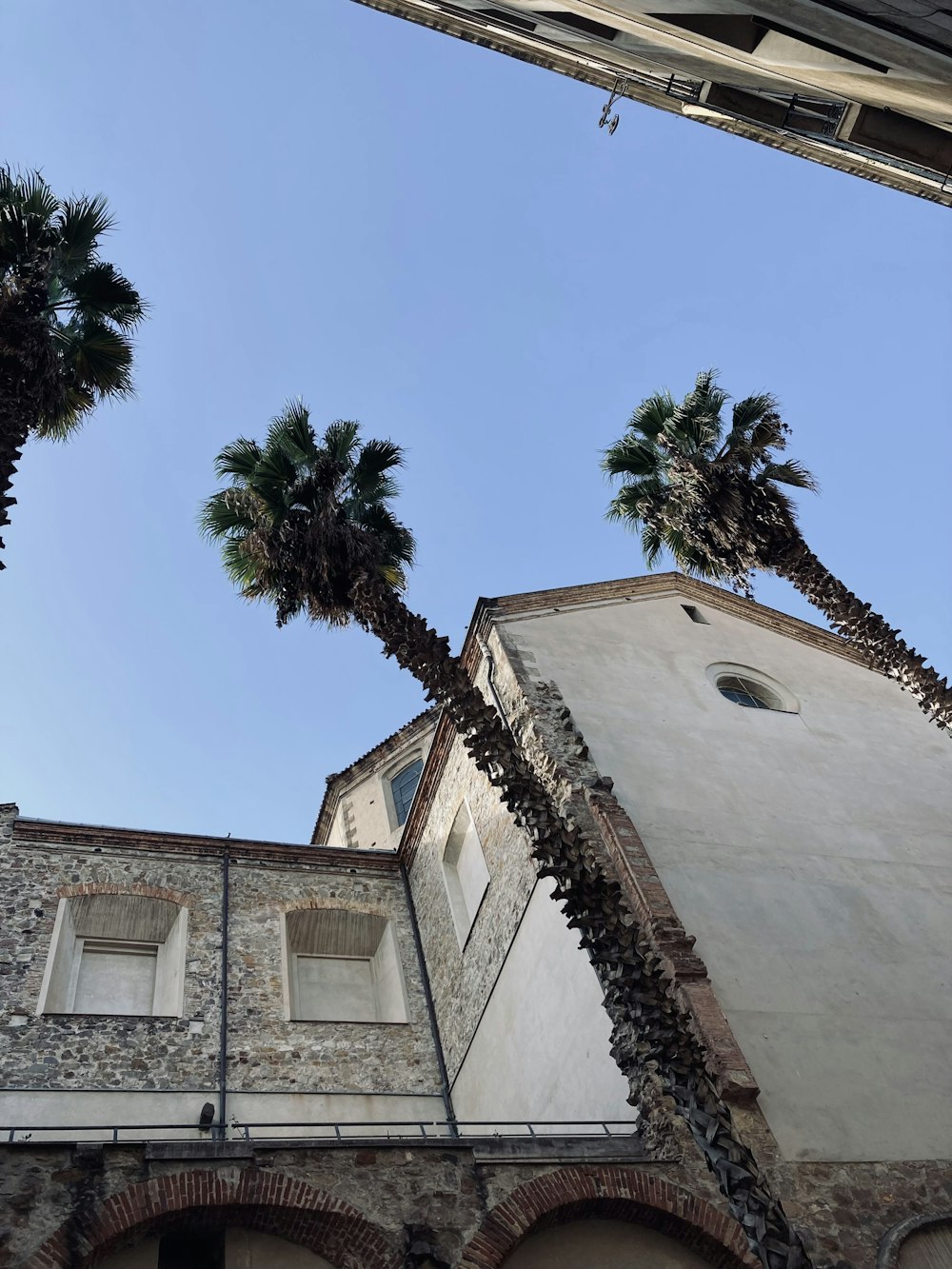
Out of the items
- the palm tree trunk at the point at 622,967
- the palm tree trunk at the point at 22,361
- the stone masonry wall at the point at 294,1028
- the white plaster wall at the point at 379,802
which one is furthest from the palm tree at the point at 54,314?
the white plaster wall at the point at 379,802

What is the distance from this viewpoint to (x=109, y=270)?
13.9 meters

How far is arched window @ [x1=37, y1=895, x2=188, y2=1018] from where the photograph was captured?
47.1ft

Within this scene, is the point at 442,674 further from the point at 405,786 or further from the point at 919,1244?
the point at 405,786

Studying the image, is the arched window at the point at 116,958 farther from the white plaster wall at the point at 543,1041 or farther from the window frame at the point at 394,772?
the window frame at the point at 394,772

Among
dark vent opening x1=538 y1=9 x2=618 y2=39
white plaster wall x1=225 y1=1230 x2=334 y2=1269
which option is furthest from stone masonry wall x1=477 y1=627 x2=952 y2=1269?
dark vent opening x1=538 y1=9 x2=618 y2=39

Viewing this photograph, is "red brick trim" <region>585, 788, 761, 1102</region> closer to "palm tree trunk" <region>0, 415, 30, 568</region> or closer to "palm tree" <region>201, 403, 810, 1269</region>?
"palm tree" <region>201, 403, 810, 1269</region>

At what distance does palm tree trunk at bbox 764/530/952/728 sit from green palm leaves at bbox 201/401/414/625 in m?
6.40

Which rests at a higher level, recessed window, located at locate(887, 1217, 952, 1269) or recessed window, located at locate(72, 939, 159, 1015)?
recessed window, located at locate(72, 939, 159, 1015)

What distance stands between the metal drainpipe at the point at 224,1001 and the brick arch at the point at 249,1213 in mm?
3859

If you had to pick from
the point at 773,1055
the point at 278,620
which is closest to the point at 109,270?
the point at 278,620

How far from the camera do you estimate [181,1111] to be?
13.1 metres

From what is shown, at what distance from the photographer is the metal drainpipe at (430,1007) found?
48.2ft

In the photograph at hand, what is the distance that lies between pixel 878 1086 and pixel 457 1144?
4.90 m

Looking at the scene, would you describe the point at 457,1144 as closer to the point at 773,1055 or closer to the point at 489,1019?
the point at 773,1055
